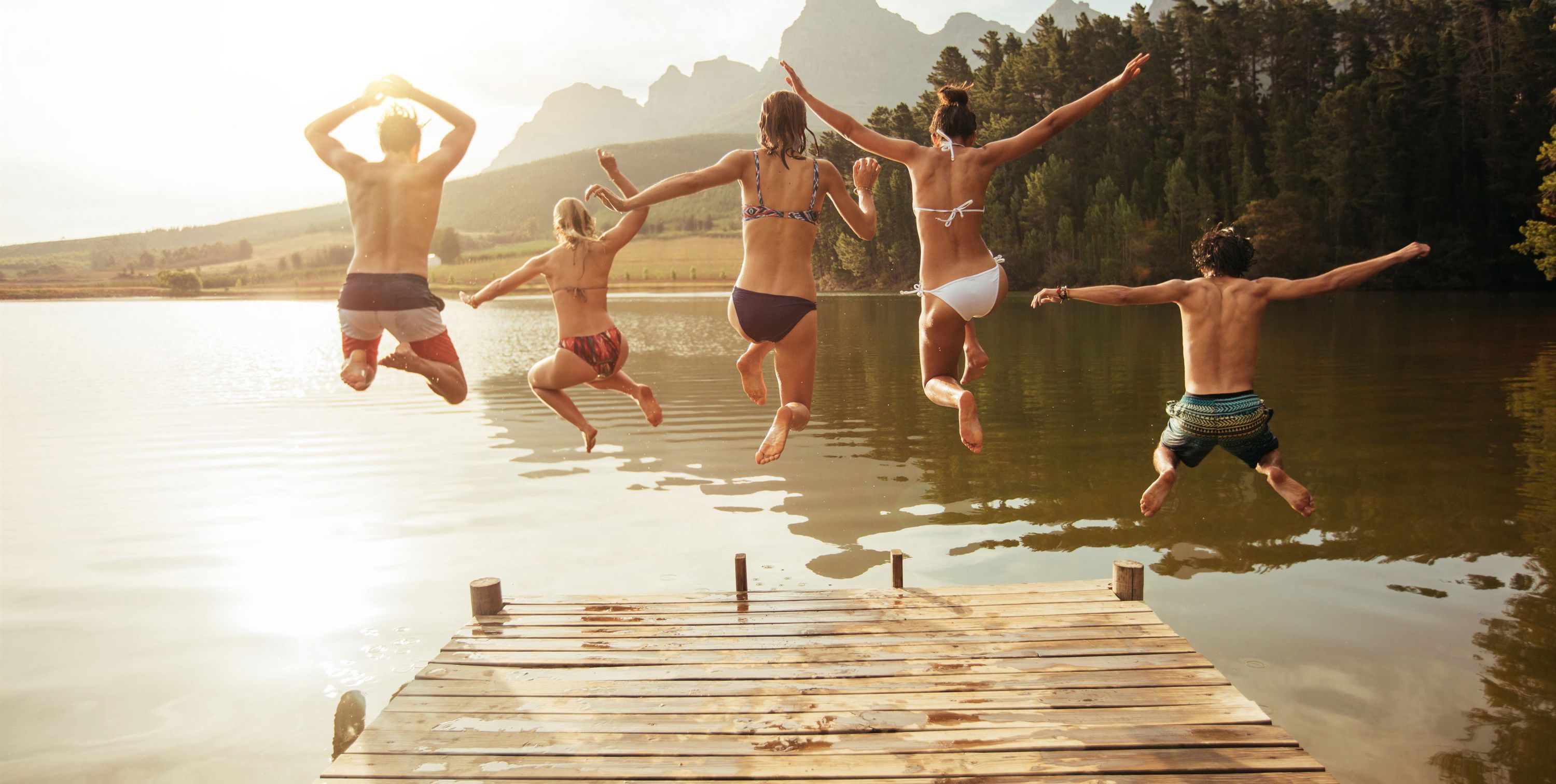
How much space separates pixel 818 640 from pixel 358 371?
558cm

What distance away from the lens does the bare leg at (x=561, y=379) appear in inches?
354

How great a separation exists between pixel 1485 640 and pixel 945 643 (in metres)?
8.87

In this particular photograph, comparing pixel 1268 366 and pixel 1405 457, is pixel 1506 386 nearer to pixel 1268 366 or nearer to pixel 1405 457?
pixel 1268 366

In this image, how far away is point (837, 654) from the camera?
10000 millimetres

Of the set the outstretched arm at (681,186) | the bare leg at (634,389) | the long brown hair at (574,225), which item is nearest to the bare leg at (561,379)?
the bare leg at (634,389)

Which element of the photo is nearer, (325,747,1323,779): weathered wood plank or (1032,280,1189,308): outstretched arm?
(1032,280,1189,308): outstretched arm

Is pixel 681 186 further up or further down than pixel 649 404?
further up

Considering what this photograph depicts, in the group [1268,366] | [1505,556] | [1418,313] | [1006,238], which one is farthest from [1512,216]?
[1505,556]

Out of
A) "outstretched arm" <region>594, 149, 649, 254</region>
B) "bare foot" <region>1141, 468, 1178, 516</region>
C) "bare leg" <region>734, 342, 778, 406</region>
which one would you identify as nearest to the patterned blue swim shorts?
"bare foot" <region>1141, 468, 1178, 516</region>

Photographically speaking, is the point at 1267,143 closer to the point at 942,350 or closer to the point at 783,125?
the point at 942,350

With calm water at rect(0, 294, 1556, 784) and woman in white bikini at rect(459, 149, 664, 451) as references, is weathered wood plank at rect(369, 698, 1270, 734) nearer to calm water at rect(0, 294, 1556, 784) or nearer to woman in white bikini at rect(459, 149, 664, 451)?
woman in white bikini at rect(459, 149, 664, 451)

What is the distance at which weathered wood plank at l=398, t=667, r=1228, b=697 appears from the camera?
358 inches

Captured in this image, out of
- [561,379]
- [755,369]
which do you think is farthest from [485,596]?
[755,369]

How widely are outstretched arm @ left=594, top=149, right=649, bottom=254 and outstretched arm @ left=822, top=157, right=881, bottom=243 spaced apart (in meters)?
1.59
